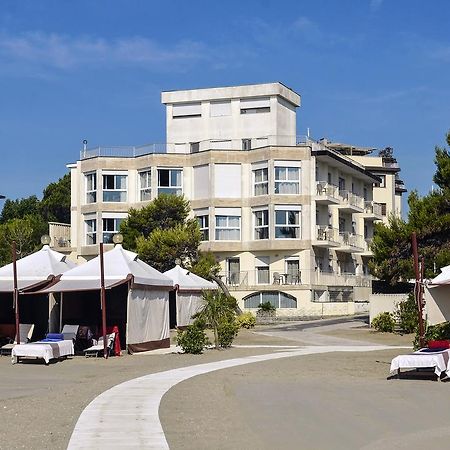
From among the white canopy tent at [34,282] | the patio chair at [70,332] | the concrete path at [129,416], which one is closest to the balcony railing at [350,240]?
the white canopy tent at [34,282]

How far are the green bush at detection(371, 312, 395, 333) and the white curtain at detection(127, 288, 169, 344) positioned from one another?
12001 mm

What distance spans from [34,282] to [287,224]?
2962cm

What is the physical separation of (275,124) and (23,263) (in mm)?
33850

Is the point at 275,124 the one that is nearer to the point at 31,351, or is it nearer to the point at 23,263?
the point at 23,263

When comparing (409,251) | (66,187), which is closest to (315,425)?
(409,251)

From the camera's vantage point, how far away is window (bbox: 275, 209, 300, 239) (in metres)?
57.7

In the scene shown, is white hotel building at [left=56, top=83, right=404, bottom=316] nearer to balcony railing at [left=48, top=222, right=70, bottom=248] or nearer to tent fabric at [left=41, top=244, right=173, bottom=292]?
balcony railing at [left=48, top=222, right=70, bottom=248]

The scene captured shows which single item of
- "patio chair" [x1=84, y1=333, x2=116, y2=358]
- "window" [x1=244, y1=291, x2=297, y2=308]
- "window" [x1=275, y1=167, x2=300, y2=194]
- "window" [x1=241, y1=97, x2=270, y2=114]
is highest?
"window" [x1=241, y1=97, x2=270, y2=114]

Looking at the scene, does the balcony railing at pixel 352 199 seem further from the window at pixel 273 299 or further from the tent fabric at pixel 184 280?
the tent fabric at pixel 184 280

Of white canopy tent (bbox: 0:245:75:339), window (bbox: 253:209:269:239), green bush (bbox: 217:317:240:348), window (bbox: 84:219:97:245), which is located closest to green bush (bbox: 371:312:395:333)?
green bush (bbox: 217:317:240:348)

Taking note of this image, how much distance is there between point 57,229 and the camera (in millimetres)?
66500

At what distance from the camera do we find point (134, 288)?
2898cm

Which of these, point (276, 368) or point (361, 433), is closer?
point (361, 433)

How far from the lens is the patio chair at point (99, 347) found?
1075 inches
